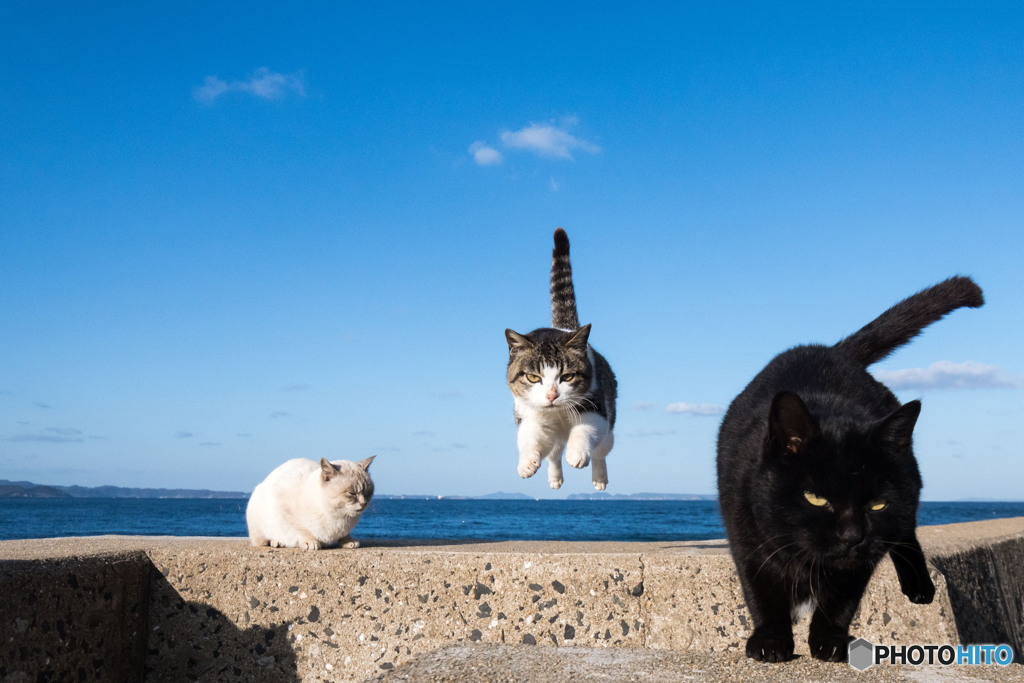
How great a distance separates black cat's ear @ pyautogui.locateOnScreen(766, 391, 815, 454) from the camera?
2.25 metres

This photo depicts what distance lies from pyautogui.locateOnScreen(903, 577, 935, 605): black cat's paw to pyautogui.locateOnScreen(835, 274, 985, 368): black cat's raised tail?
0.95 m

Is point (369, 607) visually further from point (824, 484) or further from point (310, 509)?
point (824, 484)

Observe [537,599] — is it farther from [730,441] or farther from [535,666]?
[730,441]

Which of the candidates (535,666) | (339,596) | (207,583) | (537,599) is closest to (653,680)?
(535,666)

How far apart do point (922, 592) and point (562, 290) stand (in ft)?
8.20

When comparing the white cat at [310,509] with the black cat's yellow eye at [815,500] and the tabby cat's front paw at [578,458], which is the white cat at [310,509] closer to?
the tabby cat's front paw at [578,458]

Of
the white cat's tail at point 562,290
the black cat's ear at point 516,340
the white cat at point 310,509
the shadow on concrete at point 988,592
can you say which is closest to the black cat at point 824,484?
the shadow on concrete at point 988,592

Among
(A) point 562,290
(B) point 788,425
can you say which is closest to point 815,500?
(B) point 788,425

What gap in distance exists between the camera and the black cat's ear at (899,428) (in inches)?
89.2

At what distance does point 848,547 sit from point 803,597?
0.42 meters

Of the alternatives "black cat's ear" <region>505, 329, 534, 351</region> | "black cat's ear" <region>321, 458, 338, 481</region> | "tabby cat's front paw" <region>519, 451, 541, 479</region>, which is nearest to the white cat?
"black cat's ear" <region>321, 458, 338, 481</region>

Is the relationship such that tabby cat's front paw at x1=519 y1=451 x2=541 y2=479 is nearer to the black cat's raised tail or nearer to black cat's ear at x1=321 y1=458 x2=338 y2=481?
black cat's ear at x1=321 y1=458 x2=338 y2=481

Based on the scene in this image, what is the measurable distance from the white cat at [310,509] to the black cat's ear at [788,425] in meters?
2.56

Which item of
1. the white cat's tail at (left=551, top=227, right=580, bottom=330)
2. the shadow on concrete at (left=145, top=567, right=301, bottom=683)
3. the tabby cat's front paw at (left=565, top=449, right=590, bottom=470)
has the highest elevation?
the white cat's tail at (left=551, top=227, right=580, bottom=330)
